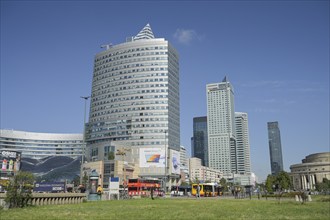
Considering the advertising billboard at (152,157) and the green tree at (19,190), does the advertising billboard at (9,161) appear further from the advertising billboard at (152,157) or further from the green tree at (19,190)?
the advertising billboard at (152,157)

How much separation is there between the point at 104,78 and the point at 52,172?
231 ft

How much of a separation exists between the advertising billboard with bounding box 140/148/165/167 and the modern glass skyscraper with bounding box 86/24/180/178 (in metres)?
3.86

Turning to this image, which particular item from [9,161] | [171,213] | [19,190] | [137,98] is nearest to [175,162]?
[137,98]

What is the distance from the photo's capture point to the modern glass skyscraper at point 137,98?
160 m

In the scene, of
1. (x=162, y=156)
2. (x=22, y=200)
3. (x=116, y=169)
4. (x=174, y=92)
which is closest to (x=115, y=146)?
(x=116, y=169)

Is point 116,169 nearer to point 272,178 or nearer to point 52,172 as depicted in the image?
point 272,178

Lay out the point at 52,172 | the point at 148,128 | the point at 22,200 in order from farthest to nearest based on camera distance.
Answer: the point at 52,172 < the point at 148,128 < the point at 22,200

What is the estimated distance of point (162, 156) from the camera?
149 metres

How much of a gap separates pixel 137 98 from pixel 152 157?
114 ft

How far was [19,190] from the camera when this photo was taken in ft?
85.7

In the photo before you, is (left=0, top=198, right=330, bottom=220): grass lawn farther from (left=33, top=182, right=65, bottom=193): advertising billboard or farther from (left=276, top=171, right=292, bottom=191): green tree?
(left=276, top=171, right=292, bottom=191): green tree

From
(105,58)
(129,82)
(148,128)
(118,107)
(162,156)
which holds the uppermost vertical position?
(105,58)

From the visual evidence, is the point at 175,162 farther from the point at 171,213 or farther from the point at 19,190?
the point at 171,213

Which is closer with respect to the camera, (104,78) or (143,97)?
(143,97)
